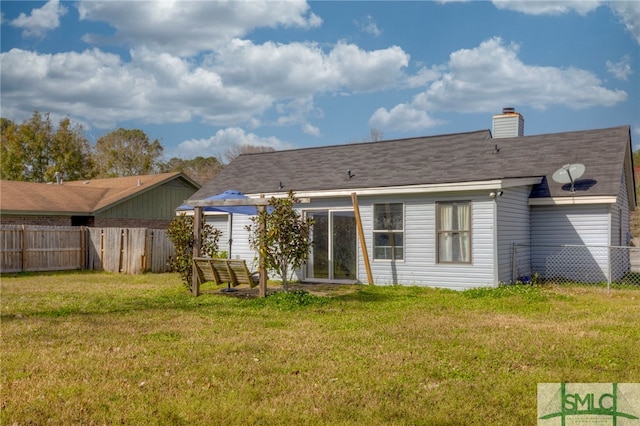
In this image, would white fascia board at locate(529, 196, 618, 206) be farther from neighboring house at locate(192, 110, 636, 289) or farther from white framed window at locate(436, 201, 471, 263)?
white framed window at locate(436, 201, 471, 263)

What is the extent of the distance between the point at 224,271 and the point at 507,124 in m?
10.7

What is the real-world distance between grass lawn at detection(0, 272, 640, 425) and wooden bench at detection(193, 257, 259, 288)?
1.44 ft

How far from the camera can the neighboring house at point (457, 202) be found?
44.7 feet

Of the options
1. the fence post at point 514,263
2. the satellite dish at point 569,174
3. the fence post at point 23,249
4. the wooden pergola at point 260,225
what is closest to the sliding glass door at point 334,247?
the wooden pergola at point 260,225

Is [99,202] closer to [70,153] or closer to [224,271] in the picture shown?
[224,271]

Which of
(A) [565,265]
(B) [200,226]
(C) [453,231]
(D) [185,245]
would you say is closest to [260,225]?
(B) [200,226]

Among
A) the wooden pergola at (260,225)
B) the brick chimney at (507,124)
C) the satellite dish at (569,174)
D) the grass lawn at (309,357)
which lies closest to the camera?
the grass lawn at (309,357)

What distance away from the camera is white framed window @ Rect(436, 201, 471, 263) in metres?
13.6

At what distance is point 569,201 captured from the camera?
1504cm

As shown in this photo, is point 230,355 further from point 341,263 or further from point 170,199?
point 170,199

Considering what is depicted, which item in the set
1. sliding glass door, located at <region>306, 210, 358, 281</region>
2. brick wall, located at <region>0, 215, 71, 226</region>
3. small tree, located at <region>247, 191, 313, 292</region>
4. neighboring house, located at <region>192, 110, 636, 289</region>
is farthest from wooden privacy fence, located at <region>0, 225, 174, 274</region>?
small tree, located at <region>247, 191, 313, 292</region>

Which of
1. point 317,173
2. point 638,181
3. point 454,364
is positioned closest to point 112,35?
point 317,173

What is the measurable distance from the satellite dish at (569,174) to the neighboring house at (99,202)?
18.1m

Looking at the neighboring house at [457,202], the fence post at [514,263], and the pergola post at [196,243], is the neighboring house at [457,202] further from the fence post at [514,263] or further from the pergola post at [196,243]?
the pergola post at [196,243]
